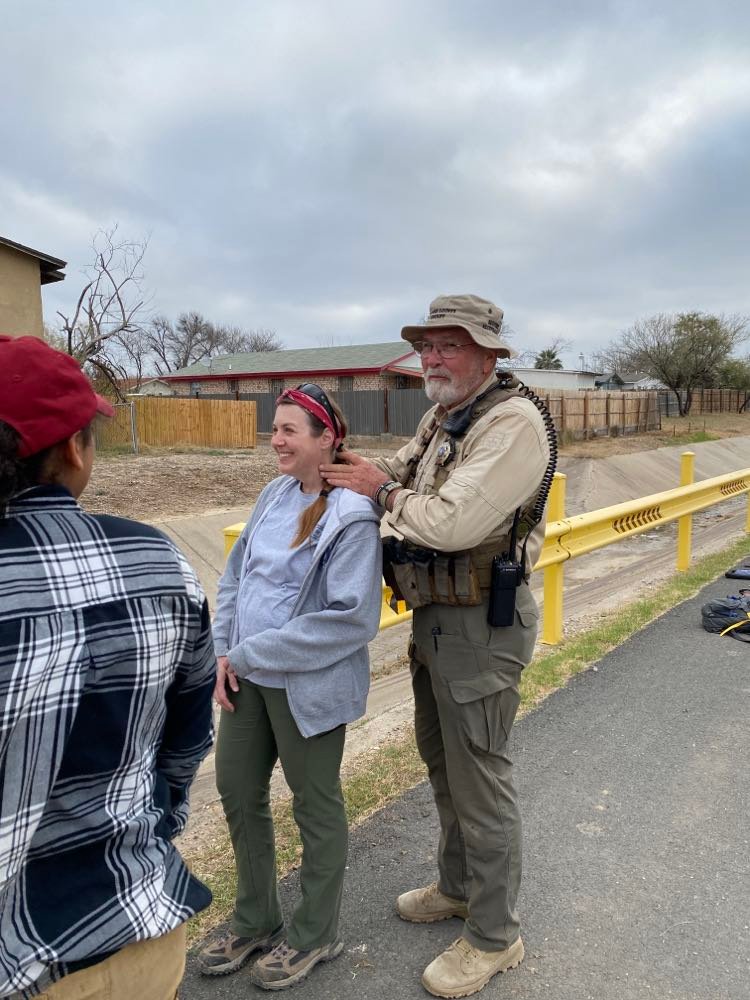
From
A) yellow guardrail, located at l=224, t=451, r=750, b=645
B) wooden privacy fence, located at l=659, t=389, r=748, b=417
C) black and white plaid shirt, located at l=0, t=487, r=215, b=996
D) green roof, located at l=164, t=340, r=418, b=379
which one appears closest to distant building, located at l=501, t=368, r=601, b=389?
wooden privacy fence, located at l=659, t=389, r=748, b=417

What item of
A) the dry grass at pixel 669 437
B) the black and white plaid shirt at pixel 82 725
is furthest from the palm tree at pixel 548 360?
the black and white plaid shirt at pixel 82 725

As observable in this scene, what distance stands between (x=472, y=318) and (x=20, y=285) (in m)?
19.7

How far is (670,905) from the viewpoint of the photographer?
2.73 m

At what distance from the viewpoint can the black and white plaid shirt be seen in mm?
1138

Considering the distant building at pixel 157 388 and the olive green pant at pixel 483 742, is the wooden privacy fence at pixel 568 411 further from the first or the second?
the olive green pant at pixel 483 742

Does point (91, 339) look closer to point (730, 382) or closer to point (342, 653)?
point (342, 653)

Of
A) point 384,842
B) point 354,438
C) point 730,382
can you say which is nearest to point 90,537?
point 384,842

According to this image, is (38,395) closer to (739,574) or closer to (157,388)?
(739,574)

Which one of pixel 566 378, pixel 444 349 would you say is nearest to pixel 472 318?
pixel 444 349

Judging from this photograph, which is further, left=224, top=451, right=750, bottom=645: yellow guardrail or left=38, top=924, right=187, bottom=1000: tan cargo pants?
left=224, top=451, right=750, bottom=645: yellow guardrail

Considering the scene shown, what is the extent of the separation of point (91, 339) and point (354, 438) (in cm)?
1379

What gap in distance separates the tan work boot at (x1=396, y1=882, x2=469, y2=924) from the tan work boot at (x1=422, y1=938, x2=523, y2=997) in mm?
235

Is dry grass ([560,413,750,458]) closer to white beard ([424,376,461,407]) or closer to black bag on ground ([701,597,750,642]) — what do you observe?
black bag on ground ([701,597,750,642])

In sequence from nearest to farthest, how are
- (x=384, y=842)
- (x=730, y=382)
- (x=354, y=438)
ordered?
(x=384, y=842) < (x=354, y=438) < (x=730, y=382)
